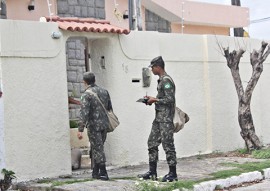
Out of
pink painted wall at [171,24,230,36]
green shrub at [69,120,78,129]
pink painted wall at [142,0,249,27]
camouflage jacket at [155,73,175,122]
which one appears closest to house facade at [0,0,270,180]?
green shrub at [69,120,78,129]

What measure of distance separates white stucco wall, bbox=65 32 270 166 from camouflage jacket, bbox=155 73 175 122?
2144mm

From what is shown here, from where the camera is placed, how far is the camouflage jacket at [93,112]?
365 inches

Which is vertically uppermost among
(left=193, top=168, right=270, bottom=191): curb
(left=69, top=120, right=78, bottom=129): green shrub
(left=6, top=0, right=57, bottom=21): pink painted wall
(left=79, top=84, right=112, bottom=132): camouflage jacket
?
(left=6, top=0, right=57, bottom=21): pink painted wall

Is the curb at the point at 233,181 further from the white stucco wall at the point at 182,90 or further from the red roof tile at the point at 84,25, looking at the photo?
the red roof tile at the point at 84,25

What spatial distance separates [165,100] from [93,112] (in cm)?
120

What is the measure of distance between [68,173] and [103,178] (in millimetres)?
1103

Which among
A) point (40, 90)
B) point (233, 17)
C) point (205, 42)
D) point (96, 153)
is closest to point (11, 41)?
point (40, 90)

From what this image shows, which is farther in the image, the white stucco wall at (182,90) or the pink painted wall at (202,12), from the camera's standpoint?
the pink painted wall at (202,12)

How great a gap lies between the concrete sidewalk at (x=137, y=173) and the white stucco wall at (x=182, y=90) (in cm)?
51

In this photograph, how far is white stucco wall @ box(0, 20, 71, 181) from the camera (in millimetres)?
9555

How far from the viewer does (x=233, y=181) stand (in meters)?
9.77

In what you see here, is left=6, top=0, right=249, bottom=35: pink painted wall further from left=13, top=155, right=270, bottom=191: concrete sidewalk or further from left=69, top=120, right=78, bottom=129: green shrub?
left=13, top=155, right=270, bottom=191: concrete sidewalk

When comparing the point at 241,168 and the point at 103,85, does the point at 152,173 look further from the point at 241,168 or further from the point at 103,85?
the point at 103,85

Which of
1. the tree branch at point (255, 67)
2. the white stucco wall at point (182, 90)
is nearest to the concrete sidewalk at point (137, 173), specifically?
the white stucco wall at point (182, 90)
